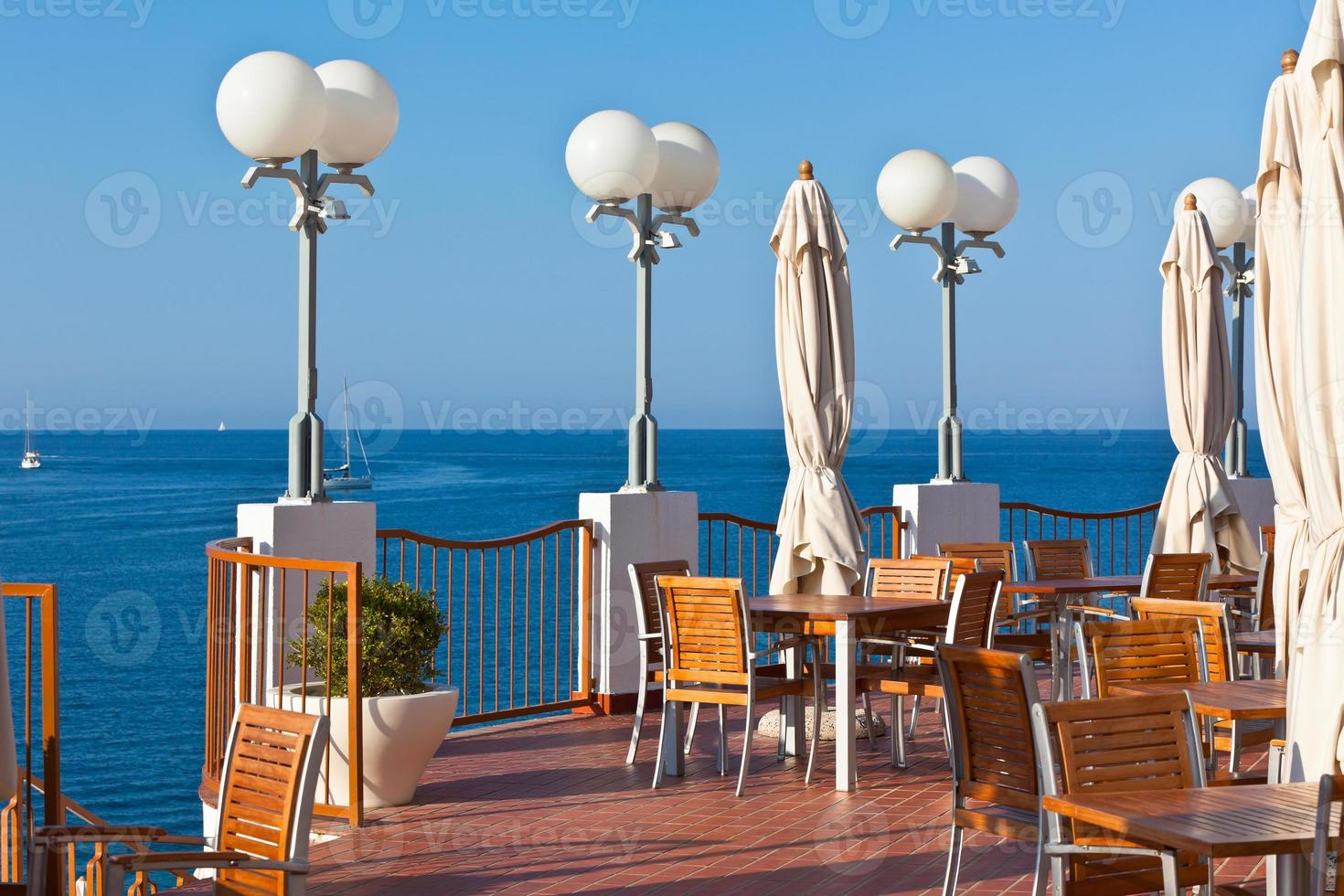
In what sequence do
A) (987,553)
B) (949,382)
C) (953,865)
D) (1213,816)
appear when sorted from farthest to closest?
(949,382) → (987,553) → (953,865) → (1213,816)

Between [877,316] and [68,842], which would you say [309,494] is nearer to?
[68,842]

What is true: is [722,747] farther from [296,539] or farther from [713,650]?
[296,539]

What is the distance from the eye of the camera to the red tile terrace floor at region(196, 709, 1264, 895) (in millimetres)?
5199

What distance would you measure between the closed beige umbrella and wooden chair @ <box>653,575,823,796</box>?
3.53 meters

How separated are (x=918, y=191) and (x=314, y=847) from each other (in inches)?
229

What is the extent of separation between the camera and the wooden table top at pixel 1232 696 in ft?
14.2

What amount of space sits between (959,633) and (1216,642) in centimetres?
130

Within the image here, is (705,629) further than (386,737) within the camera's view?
Yes

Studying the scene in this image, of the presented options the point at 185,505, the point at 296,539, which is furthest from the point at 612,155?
the point at 185,505

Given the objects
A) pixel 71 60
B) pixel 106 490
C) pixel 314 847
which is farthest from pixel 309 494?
pixel 106 490

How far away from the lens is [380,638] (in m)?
6.36

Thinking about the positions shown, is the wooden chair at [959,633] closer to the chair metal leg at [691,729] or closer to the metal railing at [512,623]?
the chair metal leg at [691,729]

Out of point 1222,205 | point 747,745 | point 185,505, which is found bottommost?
point 185,505

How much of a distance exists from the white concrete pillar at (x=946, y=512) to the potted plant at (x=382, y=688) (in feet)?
14.9
